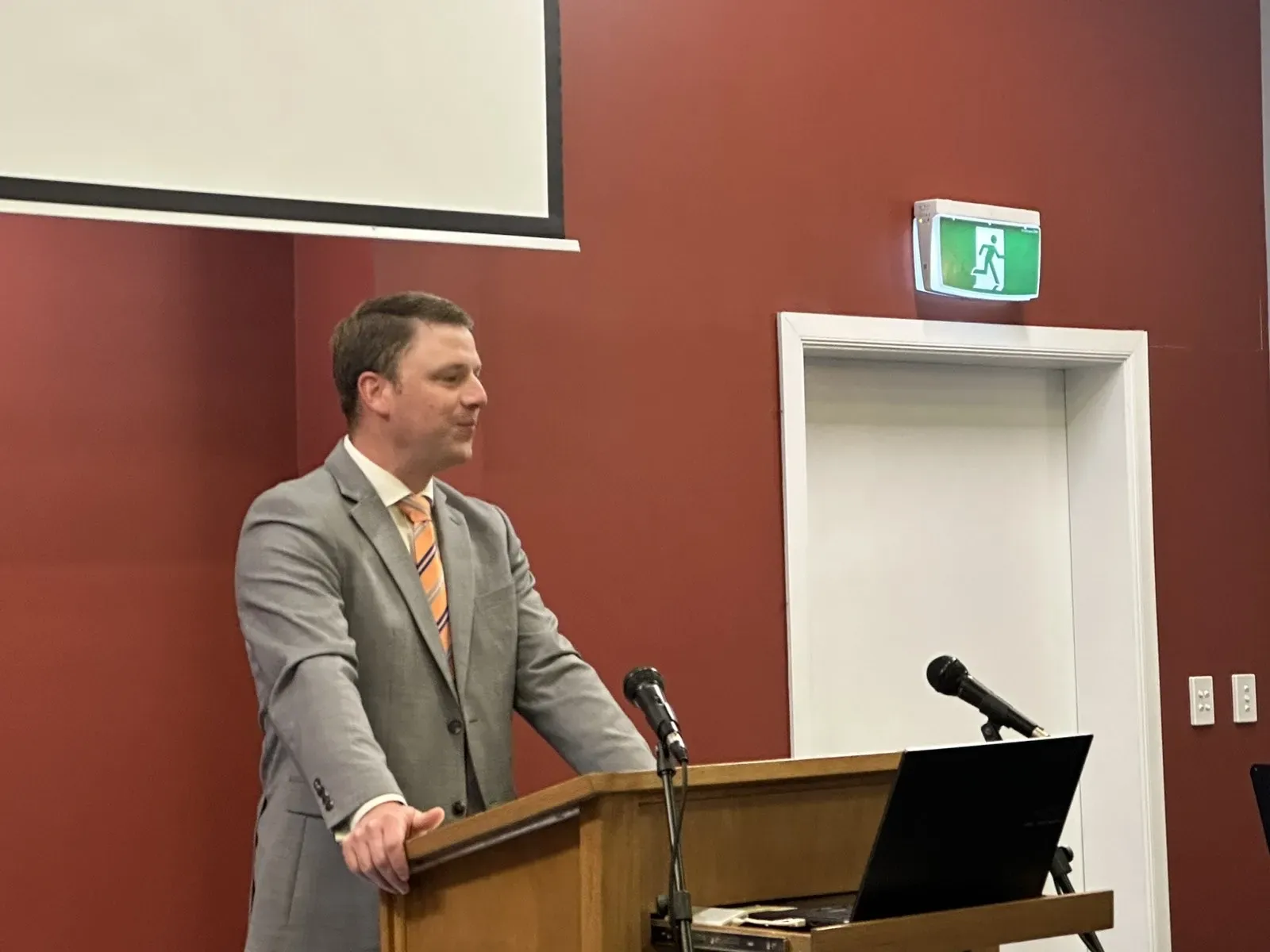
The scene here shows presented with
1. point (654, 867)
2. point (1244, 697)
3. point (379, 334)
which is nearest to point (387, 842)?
point (654, 867)

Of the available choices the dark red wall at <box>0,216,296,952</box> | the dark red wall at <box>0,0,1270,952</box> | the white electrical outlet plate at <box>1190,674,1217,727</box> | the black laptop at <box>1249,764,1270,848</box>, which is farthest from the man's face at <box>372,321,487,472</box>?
the white electrical outlet plate at <box>1190,674,1217,727</box>

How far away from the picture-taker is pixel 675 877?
178 centimetres

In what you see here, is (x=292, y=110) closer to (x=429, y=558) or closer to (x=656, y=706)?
(x=429, y=558)

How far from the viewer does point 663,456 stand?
3.74m

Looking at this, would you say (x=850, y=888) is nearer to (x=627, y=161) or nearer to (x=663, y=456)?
(x=663, y=456)

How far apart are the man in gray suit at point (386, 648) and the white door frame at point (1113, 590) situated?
67.7 inches

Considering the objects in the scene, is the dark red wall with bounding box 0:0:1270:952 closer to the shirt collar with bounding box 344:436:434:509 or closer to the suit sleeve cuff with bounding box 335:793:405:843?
the shirt collar with bounding box 344:436:434:509

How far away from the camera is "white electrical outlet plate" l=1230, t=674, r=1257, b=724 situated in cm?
447

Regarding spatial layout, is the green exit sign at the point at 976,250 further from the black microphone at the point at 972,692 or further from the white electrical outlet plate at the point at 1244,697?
the black microphone at the point at 972,692

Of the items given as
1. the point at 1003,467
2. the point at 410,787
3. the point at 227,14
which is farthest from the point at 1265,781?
the point at 227,14

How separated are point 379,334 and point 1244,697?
2.86m

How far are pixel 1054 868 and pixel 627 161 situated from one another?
Result: 2.01 metres

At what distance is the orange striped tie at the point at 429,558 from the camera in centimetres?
247

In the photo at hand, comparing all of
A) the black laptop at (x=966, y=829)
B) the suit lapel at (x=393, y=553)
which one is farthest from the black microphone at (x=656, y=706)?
the suit lapel at (x=393, y=553)
